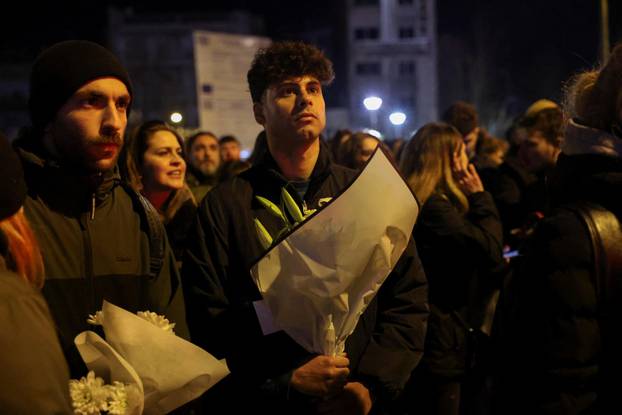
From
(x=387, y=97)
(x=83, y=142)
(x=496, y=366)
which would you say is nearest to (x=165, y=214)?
(x=83, y=142)

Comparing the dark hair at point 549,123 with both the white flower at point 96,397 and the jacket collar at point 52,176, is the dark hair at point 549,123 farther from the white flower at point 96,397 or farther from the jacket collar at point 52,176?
the white flower at point 96,397

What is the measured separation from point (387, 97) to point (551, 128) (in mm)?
40991

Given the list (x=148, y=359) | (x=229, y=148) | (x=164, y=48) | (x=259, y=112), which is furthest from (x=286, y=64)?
(x=164, y=48)

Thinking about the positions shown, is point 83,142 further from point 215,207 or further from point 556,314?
point 556,314

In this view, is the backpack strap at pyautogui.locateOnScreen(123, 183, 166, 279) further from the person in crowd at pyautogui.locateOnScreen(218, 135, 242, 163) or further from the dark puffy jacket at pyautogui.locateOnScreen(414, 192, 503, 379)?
the person in crowd at pyautogui.locateOnScreen(218, 135, 242, 163)

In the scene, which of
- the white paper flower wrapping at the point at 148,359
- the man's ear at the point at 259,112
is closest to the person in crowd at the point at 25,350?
the white paper flower wrapping at the point at 148,359

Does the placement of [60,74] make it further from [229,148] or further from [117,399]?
[229,148]

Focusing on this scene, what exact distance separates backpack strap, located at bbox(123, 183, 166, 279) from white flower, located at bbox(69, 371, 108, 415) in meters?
0.91

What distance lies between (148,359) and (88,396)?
0.26m

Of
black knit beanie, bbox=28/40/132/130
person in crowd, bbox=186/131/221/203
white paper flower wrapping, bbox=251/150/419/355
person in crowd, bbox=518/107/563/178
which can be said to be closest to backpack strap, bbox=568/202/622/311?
white paper flower wrapping, bbox=251/150/419/355

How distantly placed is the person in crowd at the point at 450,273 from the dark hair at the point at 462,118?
258 cm

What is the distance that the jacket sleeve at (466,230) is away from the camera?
4297mm

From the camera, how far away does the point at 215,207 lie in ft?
10.1

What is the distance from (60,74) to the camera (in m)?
2.71
